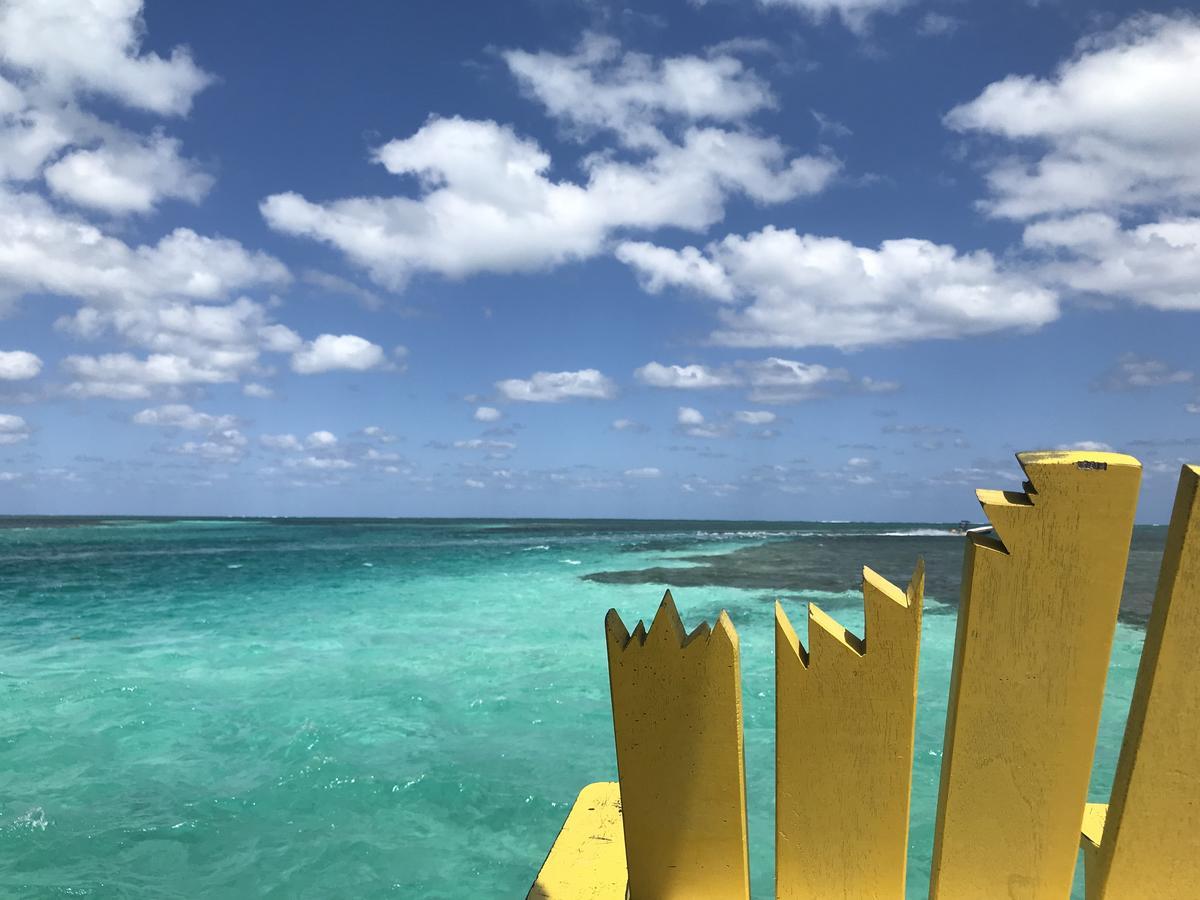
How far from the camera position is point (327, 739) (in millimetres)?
6598

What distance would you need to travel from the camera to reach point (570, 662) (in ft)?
31.2

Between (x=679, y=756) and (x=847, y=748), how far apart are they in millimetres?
352

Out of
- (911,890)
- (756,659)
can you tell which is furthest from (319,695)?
(911,890)

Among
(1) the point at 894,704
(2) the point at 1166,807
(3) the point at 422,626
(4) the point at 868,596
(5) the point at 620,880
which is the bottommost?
(3) the point at 422,626

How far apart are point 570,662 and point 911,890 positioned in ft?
19.1

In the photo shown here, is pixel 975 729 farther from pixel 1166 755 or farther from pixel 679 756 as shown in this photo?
pixel 679 756

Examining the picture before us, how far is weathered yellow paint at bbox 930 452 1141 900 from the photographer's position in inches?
54.1

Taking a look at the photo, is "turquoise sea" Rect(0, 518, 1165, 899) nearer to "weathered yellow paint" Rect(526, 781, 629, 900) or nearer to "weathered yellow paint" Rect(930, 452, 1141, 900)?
"weathered yellow paint" Rect(526, 781, 629, 900)

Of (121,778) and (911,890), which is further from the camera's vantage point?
(121,778)

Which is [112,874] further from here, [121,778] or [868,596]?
Result: [868,596]

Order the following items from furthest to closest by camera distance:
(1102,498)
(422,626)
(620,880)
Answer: (422,626)
(620,880)
(1102,498)

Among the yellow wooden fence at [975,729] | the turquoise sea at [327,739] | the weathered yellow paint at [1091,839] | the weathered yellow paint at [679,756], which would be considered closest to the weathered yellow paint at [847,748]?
the yellow wooden fence at [975,729]

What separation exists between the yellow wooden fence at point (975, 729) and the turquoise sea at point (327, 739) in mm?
3103

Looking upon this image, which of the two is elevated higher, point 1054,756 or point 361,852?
point 1054,756
